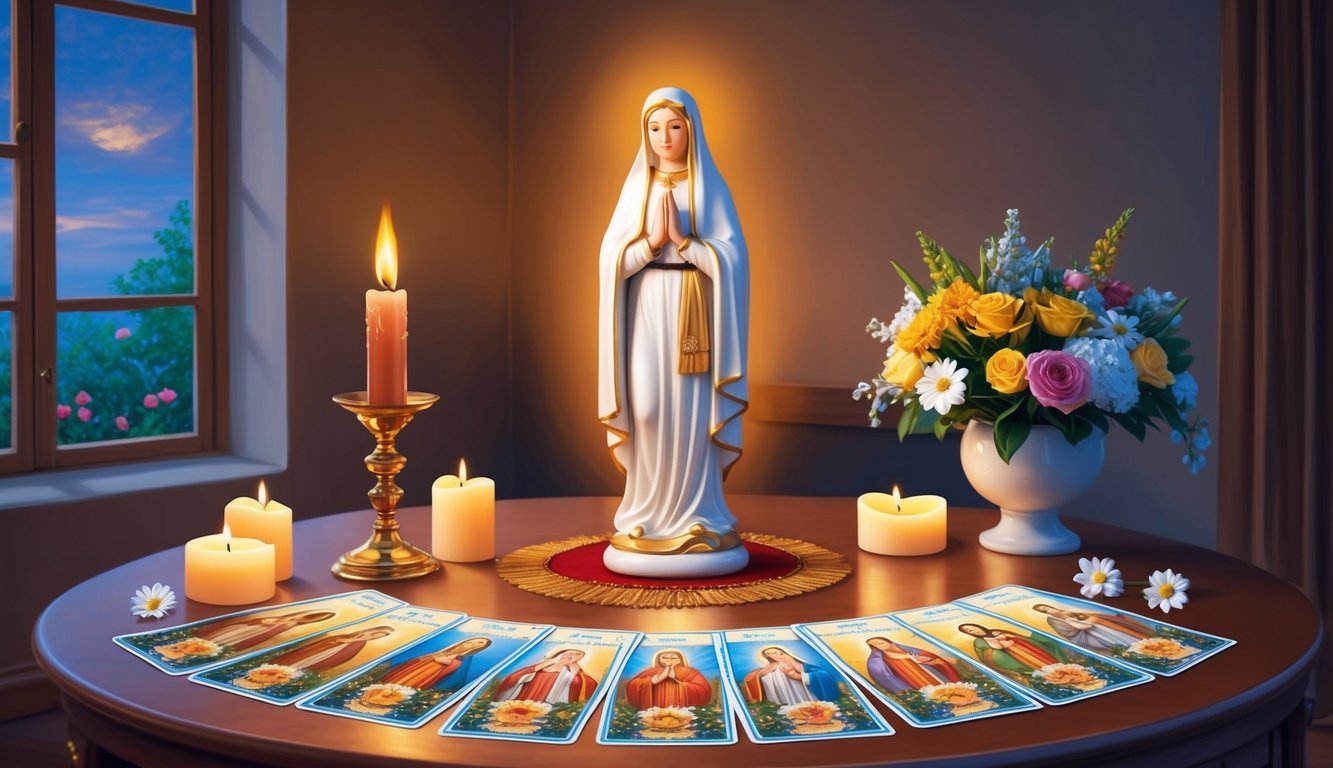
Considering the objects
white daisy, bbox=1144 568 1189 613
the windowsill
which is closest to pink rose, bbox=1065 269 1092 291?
white daisy, bbox=1144 568 1189 613

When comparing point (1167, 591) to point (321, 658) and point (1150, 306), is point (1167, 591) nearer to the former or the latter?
point (1150, 306)

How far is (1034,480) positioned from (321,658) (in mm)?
1284

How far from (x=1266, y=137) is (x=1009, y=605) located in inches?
91.5

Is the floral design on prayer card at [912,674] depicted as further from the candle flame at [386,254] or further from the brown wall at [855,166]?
the brown wall at [855,166]

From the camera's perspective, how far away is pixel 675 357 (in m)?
2.27

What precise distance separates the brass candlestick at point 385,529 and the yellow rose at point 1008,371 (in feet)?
3.15

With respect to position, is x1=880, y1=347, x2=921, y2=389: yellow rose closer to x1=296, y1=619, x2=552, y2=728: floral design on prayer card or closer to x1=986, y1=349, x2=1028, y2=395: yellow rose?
x1=986, y1=349, x2=1028, y2=395: yellow rose

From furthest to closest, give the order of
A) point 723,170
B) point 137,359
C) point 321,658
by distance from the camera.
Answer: point 723,170 → point 137,359 → point 321,658

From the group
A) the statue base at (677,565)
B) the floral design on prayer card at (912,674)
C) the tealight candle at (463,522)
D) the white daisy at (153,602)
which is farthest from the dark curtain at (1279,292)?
the white daisy at (153,602)

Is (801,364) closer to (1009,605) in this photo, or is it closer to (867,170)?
(867,170)

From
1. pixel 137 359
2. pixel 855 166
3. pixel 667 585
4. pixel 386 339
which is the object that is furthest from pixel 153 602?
pixel 855 166

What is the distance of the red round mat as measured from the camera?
2.18 metres

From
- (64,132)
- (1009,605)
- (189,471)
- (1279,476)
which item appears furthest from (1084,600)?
(64,132)

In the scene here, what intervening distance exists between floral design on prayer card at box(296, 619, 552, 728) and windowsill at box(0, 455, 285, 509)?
2.52 meters
